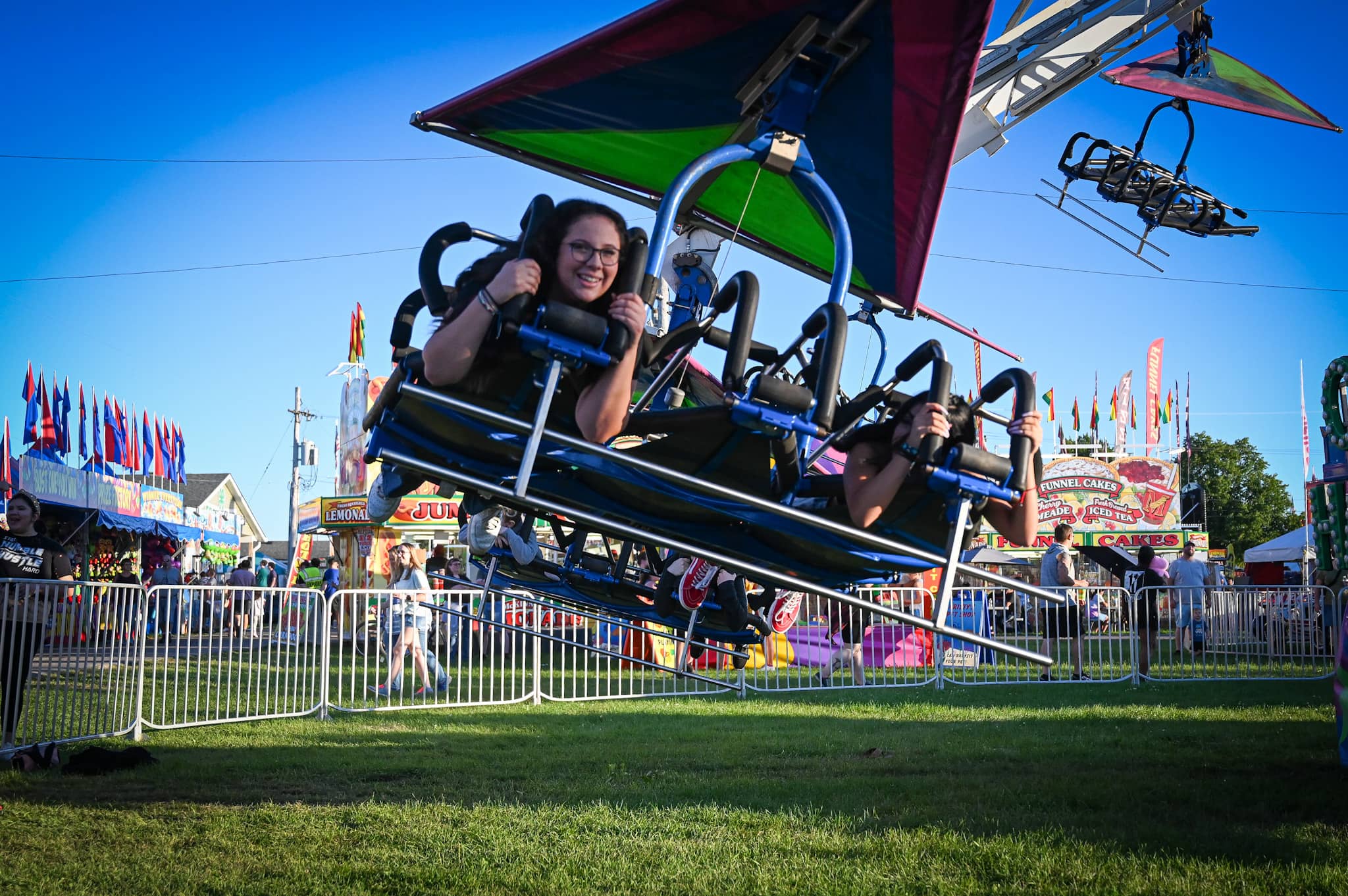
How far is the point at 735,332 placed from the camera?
9.75 feet

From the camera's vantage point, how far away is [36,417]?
25125mm

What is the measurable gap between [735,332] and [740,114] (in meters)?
2.05

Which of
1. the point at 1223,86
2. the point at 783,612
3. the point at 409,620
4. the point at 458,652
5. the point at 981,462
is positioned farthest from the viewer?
the point at 1223,86

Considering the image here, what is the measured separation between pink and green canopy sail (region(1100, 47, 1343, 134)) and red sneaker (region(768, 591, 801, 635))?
968cm

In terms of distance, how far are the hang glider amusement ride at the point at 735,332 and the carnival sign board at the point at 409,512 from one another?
19946mm

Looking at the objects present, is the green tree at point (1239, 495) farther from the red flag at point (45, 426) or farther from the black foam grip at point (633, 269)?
the black foam grip at point (633, 269)

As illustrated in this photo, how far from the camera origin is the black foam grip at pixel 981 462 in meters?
3.17

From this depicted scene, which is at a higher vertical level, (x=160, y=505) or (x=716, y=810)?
(x=160, y=505)

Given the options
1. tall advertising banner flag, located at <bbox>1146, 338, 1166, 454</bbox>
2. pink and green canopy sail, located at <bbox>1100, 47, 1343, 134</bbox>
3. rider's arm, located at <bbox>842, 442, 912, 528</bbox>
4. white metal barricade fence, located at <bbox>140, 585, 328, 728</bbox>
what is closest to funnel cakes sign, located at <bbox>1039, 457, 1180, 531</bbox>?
tall advertising banner flag, located at <bbox>1146, 338, 1166, 454</bbox>

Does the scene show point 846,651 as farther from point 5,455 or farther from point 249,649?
point 5,455

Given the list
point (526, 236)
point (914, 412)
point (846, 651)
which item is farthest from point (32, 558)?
point (846, 651)

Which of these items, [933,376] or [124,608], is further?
[124,608]

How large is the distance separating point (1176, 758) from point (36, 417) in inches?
1064

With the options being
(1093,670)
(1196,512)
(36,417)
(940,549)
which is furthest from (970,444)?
(1196,512)
